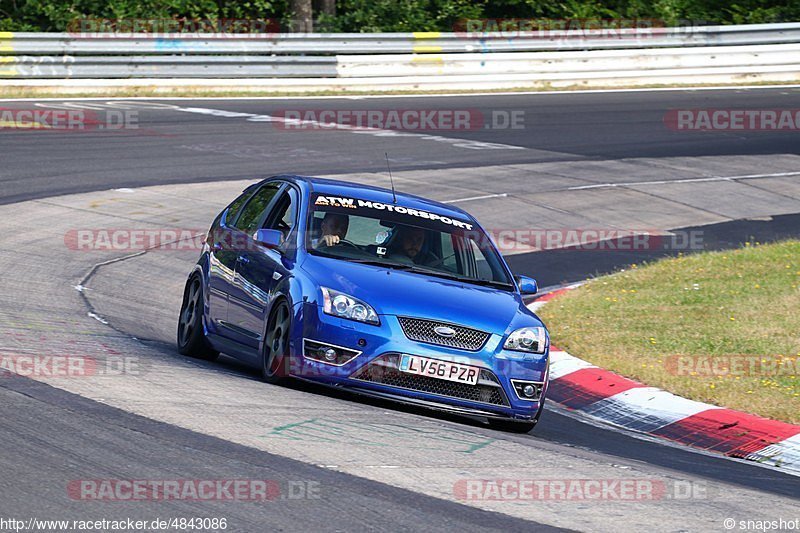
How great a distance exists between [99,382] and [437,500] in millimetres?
2721

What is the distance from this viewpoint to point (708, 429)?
8.86 metres

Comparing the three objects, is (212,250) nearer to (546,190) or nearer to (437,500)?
(437,500)

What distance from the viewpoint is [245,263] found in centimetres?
948

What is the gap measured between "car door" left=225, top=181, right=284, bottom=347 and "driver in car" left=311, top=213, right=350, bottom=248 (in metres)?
0.55

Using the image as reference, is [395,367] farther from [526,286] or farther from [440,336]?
[526,286]

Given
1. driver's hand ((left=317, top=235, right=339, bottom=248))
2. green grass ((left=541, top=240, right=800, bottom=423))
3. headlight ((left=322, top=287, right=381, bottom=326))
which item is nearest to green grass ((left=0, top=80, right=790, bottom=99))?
green grass ((left=541, top=240, right=800, bottom=423))

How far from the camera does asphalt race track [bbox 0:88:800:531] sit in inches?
233

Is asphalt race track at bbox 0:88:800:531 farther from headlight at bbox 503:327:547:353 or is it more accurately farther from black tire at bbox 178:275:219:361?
headlight at bbox 503:327:547:353

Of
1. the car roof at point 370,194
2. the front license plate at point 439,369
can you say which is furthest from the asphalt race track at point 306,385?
the car roof at point 370,194

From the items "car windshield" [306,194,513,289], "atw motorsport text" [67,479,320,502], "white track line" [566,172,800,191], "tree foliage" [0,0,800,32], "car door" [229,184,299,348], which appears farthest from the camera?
"tree foliage" [0,0,800,32]

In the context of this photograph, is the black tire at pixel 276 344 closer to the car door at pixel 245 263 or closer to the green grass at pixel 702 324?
the car door at pixel 245 263

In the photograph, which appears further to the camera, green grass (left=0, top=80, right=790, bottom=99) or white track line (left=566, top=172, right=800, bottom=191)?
green grass (left=0, top=80, right=790, bottom=99)

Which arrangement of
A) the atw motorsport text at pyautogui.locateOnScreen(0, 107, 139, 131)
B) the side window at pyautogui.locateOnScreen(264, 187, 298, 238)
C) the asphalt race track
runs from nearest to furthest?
the asphalt race track < the side window at pyautogui.locateOnScreen(264, 187, 298, 238) < the atw motorsport text at pyautogui.locateOnScreen(0, 107, 139, 131)

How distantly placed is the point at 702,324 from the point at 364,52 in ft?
57.4
